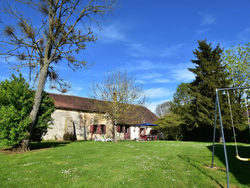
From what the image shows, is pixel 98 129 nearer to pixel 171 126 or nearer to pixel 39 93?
pixel 171 126

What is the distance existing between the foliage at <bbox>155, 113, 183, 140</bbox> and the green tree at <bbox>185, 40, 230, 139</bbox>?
1.60 m

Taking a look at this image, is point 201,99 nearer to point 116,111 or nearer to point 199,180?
point 116,111

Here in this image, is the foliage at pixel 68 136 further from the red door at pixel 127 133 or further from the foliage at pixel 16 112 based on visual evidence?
the foliage at pixel 16 112

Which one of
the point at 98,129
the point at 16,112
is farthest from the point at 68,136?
the point at 16,112

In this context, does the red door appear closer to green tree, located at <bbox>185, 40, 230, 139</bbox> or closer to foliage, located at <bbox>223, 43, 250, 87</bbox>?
green tree, located at <bbox>185, 40, 230, 139</bbox>

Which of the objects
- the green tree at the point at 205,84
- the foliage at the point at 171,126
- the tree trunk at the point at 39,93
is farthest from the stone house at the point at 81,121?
the tree trunk at the point at 39,93

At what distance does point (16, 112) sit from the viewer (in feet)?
33.8

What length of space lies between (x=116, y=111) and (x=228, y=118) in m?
A: 12.3

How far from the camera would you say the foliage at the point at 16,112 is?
32.4 ft

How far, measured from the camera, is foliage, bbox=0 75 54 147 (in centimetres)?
987

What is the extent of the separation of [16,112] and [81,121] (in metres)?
14.9

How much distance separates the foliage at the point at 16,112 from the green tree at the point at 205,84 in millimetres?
16688

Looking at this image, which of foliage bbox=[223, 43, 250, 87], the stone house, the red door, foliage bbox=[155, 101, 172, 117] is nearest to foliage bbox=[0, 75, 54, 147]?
Answer: the stone house

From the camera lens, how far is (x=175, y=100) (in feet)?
121
